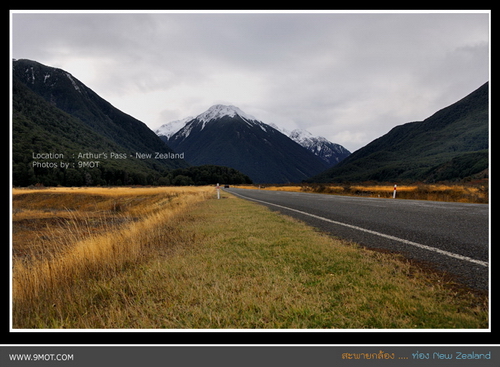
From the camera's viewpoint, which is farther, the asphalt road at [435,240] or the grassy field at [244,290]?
the asphalt road at [435,240]

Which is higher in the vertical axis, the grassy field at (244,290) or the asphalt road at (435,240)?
the asphalt road at (435,240)

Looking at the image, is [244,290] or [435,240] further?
[435,240]

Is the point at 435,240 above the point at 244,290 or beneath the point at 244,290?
above

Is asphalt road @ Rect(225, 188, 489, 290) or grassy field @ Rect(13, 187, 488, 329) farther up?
asphalt road @ Rect(225, 188, 489, 290)

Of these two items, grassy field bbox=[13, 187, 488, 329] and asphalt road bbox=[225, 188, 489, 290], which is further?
asphalt road bbox=[225, 188, 489, 290]

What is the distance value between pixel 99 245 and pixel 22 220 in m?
17.3

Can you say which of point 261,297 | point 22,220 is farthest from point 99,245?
point 22,220

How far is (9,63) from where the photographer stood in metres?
3.10

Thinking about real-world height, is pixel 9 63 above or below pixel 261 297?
above
